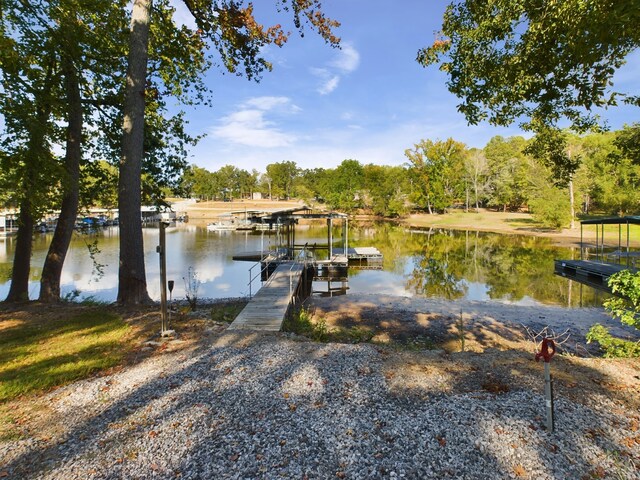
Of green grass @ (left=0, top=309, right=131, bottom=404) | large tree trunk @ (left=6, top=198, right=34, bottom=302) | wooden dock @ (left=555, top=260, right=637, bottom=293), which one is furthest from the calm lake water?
green grass @ (left=0, top=309, right=131, bottom=404)

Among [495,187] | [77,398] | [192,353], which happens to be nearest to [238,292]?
[192,353]

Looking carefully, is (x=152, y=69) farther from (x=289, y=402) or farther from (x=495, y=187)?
(x=495, y=187)

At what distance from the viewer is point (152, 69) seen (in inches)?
407

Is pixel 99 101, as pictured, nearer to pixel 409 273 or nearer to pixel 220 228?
pixel 409 273

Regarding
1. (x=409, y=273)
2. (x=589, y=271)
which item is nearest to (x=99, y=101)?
(x=409, y=273)

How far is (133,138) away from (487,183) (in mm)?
55811

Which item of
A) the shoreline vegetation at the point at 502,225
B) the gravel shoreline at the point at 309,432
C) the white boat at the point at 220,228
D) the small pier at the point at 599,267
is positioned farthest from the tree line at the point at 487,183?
the white boat at the point at 220,228

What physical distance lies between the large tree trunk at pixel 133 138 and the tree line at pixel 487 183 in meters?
3.62

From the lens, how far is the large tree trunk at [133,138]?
8.05 metres

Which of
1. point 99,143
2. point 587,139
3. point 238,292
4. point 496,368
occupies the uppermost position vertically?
point 587,139

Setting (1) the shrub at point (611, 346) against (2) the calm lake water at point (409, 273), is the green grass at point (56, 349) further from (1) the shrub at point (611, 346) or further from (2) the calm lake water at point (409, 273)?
(1) the shrub at point (611, 346)

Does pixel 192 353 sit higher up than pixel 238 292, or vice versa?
pixel 192 353

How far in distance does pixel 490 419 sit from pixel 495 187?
59.0 metres

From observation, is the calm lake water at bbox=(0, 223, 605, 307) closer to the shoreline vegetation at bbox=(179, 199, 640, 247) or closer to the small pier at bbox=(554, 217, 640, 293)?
the small pier at bbox=(554, 217, 640, 293)
